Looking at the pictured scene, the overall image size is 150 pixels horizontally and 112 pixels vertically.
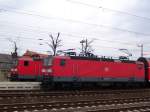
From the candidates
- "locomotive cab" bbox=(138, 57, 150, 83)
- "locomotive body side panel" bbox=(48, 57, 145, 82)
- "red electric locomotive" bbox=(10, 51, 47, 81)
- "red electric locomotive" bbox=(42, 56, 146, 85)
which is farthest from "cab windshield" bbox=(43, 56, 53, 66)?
"locomotive cab" bbox=(138, 57, 150, 83)

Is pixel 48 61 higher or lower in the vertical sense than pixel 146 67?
higher

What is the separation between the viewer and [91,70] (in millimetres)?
30719

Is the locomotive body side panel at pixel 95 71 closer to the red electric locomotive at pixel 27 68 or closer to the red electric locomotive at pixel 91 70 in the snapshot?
the red electric locomotive at pixel 91 70

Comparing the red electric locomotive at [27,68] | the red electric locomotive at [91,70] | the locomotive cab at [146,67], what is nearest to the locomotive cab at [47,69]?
the red electric locomotive at [91,70]

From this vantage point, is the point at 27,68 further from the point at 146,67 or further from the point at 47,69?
the point at 146,67

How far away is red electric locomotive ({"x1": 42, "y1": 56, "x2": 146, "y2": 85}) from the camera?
2881 cm

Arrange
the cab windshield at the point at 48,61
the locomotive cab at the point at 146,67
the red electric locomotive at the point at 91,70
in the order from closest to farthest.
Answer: the red electric locomotive at the point at 91,70, the cab windshield at the point at 48,61, the locomotive cab at the point at 146,67

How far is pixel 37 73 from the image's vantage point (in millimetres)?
35750

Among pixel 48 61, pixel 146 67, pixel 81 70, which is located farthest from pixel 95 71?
pixel 146 67

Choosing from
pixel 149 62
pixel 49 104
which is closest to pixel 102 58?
pixel 149 62

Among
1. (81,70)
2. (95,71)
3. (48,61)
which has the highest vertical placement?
(48,61)

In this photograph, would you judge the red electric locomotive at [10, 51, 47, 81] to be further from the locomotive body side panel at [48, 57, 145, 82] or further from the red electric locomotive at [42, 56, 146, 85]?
the locomotive body side panel at [48, 57, 145, 82]

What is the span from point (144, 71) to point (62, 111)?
2200 cm

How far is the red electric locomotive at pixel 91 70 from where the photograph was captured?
2881cm
